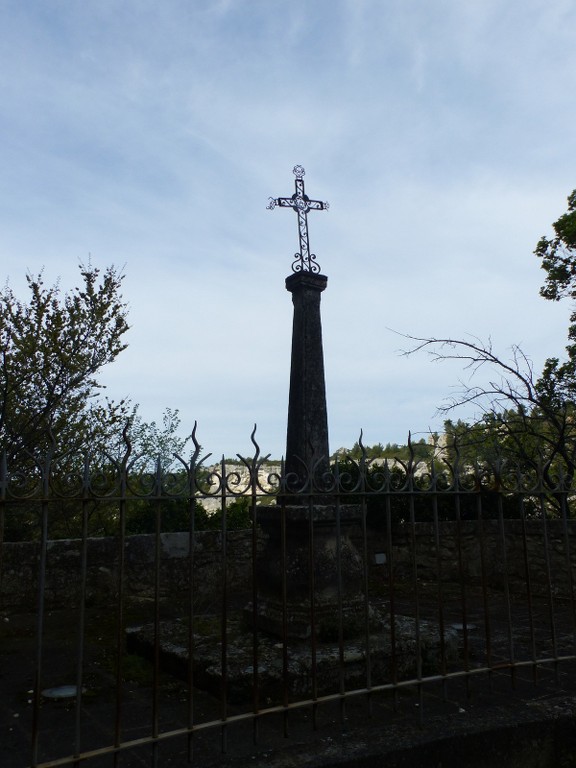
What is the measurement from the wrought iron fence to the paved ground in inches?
1.0

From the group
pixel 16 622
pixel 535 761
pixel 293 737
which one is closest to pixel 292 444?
pixel 293 737

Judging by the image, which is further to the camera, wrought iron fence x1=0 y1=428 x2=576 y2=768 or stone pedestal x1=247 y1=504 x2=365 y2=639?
stone pedestal x1=247 y1=504 x2=365 y2=639

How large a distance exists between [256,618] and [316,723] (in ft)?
2.93

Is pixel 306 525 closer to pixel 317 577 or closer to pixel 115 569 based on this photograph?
pixel 317 577

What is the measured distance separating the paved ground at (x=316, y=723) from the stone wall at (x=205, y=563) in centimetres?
219

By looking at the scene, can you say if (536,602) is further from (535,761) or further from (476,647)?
(535,761)

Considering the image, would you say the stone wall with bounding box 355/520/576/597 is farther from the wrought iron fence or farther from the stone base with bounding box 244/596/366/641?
the stone base with bounding box 244/596/366/641

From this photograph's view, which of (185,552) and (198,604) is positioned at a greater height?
(185,552)

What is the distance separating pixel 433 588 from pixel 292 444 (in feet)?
16.5

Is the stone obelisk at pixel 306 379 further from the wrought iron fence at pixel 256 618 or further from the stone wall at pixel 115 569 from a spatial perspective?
the stone wall at pixel 115 569

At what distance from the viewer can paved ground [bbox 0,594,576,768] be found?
3.12 meters

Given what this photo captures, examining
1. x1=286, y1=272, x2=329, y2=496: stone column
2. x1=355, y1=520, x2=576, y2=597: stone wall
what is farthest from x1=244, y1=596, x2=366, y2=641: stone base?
x1=355, y1=520, x2=576, y2=597: stone wall

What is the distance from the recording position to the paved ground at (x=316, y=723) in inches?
123

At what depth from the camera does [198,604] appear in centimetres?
799
